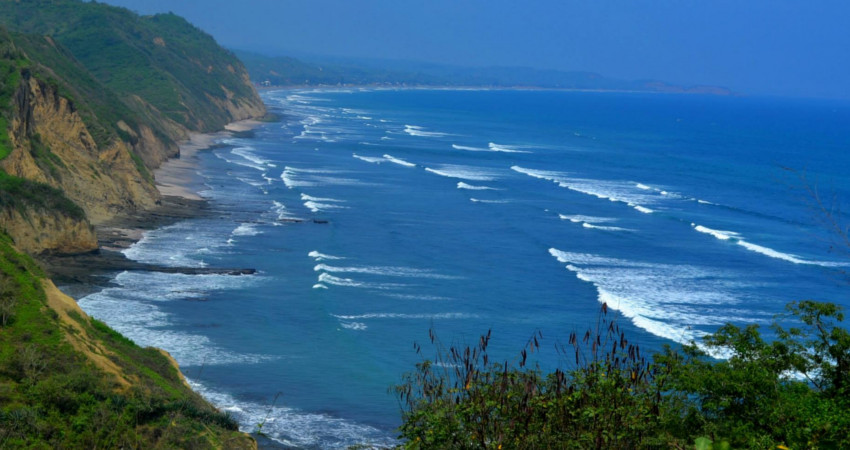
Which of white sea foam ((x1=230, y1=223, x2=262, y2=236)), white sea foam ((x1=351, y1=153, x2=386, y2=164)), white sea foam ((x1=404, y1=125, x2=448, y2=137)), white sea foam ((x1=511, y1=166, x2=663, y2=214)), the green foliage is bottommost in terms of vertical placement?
white sea foam ((x1=230, y1=223, x2=262, y2=236))

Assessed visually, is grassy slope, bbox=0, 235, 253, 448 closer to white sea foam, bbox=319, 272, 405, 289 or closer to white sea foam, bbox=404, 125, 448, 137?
white sea foam, bbox=319, 272, 405, 289

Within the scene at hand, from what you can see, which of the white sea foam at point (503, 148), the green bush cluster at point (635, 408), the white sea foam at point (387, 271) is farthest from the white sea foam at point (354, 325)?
the white sea foam at point (503, 148)

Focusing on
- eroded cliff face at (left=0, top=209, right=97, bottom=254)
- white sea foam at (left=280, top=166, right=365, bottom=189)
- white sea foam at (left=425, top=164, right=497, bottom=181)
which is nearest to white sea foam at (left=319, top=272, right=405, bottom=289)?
eroded cliff face at (left=0, top=209, right=97, bottom=254)

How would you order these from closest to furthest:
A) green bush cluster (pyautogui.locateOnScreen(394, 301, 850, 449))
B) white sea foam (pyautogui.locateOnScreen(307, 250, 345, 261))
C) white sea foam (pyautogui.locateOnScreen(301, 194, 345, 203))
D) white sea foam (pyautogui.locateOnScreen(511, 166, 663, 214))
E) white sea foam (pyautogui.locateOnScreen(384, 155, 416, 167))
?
green bush cluster (pyautogui.locateOnScreen(394, 301, 850, 449)) → white sea foam (pyautogui.locateOnScreen(307, 250, 345, 261)) → white sea foam (pyautogui.locateOnScreen(301, 194, 345, 203)) → white sea foam (pyautogui.locateOnScreen(511, 166, 663, 214)) → white sea foam (pyautogui.locateOnScreen(384, 155, 416, 167))

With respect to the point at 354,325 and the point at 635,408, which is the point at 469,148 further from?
the point at 635,408

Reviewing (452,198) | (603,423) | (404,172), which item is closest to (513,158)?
(404,172)

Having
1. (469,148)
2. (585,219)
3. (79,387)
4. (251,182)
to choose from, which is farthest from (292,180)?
(79,387)

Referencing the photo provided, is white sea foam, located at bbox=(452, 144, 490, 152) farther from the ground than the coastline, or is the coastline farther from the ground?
white sea foam, located at bbox=(452, 144, 490, 152)

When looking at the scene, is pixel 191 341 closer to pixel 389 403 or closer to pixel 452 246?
pixel 389 403
